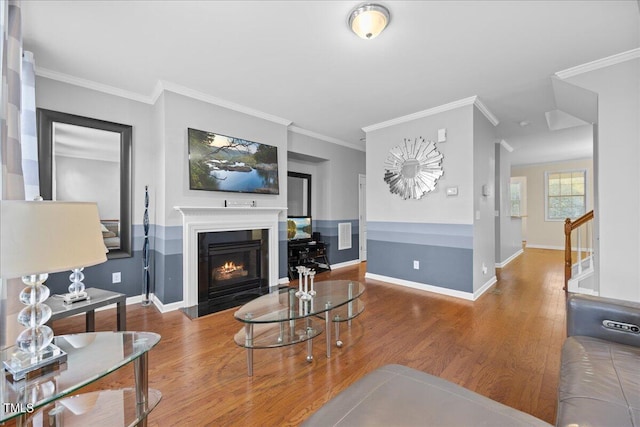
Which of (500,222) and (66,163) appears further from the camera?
(500,222)

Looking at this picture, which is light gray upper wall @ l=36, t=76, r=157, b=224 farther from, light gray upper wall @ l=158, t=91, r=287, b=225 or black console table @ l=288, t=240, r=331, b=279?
black console table @ l=288, t=240, r=331, b=279

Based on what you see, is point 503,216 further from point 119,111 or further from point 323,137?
point 119,111

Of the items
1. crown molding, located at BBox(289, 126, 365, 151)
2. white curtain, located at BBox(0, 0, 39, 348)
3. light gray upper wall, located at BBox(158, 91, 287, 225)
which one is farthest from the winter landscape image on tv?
white curtain, located at BBox(0, 0, 39, 348)

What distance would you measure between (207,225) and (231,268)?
2.26 feet

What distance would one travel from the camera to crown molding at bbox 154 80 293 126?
3029 mm

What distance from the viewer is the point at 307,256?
186 inches

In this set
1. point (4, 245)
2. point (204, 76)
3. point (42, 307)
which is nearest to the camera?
point (4, 245)

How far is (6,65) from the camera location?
1623 millimetres

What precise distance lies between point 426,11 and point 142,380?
273 cm

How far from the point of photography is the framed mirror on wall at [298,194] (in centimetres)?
516

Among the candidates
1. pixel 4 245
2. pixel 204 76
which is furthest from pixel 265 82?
pixel 4 245

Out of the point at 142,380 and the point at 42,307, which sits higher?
the point at 42,307

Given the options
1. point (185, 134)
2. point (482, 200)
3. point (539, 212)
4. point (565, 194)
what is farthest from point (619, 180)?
point (539, 212)

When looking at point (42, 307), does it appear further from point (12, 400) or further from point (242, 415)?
point (242, 415)
